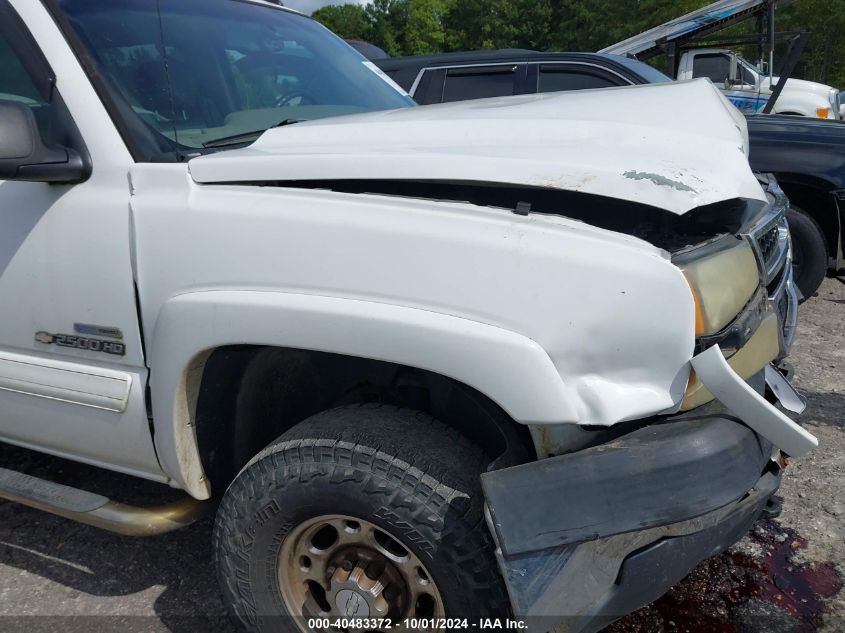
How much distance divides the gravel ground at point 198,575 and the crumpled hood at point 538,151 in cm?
135

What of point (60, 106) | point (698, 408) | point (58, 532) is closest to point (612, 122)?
point (698, 408)

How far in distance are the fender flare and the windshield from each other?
556 millimetres

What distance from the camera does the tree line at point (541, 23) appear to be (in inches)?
864

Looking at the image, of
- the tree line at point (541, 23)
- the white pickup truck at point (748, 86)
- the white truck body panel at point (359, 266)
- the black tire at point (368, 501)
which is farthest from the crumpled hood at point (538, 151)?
the tree line at point (541, 23)

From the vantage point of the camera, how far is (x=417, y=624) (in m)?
1.81

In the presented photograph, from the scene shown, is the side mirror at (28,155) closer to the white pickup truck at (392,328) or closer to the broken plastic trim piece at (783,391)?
the white pickup truck at (392,328)

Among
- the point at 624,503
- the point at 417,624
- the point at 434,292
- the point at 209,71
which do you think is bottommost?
the point at 417,624

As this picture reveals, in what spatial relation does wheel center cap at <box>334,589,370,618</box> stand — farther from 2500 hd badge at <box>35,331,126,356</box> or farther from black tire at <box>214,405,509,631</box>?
2500 hd badge at <box>35,331,126,356</box>

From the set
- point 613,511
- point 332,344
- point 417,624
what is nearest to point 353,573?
point 417,624

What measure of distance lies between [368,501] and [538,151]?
94 centimetres

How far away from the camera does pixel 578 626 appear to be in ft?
5.15

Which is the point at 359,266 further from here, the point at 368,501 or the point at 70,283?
the point at 70,283

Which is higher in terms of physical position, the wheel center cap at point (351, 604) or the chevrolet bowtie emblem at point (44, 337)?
the chevrolet bowtie emblem at point (44, 337)

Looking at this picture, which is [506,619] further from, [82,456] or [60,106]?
[60,106]
